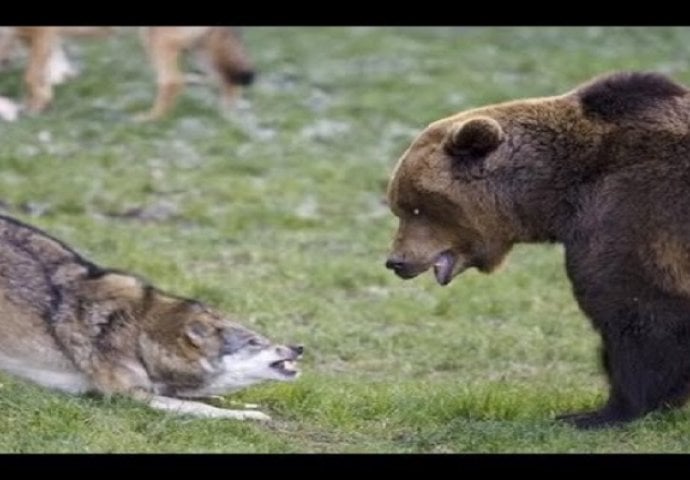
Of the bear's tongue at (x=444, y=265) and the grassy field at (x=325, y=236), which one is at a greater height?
the bear's tongue at (x=444, y=265)

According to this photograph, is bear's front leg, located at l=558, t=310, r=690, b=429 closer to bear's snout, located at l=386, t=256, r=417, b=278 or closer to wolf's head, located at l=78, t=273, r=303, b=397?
bear's snout, located at l=386, t=256, r=417, b=278

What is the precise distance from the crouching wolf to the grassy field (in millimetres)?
209

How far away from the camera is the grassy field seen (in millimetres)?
9070

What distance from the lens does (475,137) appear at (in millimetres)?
9078

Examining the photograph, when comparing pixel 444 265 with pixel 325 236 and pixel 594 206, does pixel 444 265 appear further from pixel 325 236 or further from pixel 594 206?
pixel 325 236

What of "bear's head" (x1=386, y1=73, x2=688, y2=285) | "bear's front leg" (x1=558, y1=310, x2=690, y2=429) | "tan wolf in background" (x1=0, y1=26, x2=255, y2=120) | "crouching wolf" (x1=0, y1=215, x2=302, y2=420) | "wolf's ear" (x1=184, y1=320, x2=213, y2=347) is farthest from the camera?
"tan wolf in background" (x1=0, y1=26, x2=255, y2=120)

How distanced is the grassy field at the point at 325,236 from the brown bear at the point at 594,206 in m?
0.43

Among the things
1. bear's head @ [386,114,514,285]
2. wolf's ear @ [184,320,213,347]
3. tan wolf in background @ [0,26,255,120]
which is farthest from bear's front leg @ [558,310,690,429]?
tan wolf in background @ [0,26,255,120]

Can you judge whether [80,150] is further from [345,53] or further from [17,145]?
[345,53]

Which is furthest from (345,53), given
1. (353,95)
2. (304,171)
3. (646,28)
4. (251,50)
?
(304,171)

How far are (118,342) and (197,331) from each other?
444 millimetres

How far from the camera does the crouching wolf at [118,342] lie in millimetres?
9648

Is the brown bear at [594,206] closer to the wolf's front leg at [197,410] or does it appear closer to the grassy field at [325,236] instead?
the grassy field at [325,236]

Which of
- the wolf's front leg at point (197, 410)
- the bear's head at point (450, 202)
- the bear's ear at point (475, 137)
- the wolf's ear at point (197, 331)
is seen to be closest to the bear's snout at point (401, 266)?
the bear's head at point (450, 202)
